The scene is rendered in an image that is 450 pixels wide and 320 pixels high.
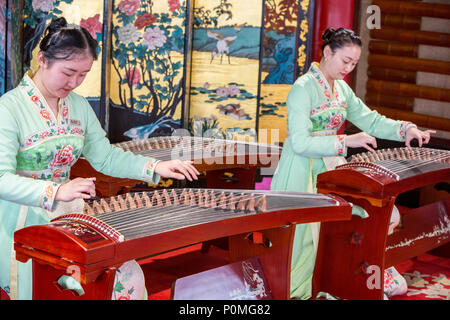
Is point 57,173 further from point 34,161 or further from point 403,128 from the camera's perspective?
point 403,128

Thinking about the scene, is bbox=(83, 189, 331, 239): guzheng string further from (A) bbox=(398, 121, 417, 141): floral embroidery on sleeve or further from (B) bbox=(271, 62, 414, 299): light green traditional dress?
(A) bbox=(398, 121, 417, 141): floral embroidery on sleeve

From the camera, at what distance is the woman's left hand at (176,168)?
7.46 feet

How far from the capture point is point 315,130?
3.18 m

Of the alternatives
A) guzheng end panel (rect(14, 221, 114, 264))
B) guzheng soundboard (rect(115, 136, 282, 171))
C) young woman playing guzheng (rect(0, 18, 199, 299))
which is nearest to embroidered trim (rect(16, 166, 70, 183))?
young woman playing guzheng (rect(0, 18, 199, 299))

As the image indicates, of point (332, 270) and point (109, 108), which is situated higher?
point (109, 108)

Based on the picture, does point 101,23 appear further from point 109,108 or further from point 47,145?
point 47,145

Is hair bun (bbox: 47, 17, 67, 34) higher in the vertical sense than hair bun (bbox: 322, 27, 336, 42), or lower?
lower

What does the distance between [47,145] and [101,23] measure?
2.78m

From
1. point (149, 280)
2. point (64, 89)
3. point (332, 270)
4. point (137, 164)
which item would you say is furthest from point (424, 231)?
point (64, 89)

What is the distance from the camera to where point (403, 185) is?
9.82 feet

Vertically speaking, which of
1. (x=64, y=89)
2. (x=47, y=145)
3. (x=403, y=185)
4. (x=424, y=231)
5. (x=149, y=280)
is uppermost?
(x=64, y=89)

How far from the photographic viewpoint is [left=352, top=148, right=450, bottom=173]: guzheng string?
317 cm

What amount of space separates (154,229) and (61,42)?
725 mm

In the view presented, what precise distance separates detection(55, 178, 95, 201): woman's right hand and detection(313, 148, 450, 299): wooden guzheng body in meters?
1.49
